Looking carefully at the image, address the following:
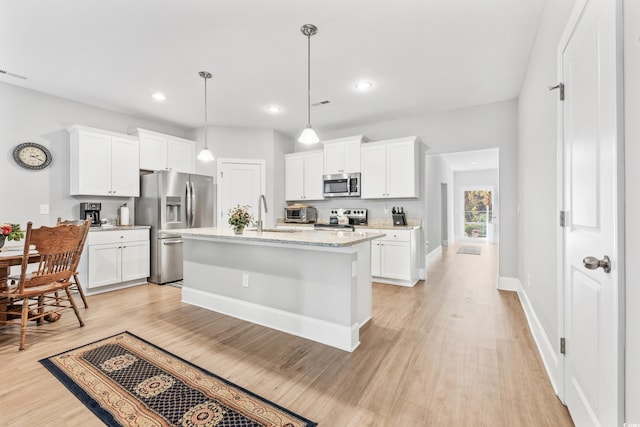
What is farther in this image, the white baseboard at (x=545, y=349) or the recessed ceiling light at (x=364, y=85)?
the recessed ceiling light at (x=364, y=85)

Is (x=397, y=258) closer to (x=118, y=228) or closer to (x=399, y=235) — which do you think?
(x=399, y=235)

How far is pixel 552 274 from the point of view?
6.44 feet

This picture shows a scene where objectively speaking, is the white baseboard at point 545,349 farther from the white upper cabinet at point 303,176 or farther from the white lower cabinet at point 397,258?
the white upper cabinet at point 303,176

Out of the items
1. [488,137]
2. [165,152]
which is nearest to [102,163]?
[165,152]

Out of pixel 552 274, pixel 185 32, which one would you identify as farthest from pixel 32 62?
pixel 552 274

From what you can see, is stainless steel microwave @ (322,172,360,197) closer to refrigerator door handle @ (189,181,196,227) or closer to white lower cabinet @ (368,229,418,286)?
white lower cabinet @ (368,229,418,286)

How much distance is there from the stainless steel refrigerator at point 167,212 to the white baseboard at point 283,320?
1.34 m

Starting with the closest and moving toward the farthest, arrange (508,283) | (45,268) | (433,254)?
(45,268) → (508,283) → (433,254)

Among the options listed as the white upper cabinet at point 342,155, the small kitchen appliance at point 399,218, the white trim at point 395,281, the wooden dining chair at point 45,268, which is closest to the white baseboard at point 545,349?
the white trim at point 395,281

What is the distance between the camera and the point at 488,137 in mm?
4137

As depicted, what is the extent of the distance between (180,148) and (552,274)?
529 cm

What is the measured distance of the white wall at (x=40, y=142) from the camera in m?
3.45

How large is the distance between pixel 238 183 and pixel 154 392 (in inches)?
155

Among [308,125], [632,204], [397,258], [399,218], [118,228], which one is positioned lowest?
[397,258]
